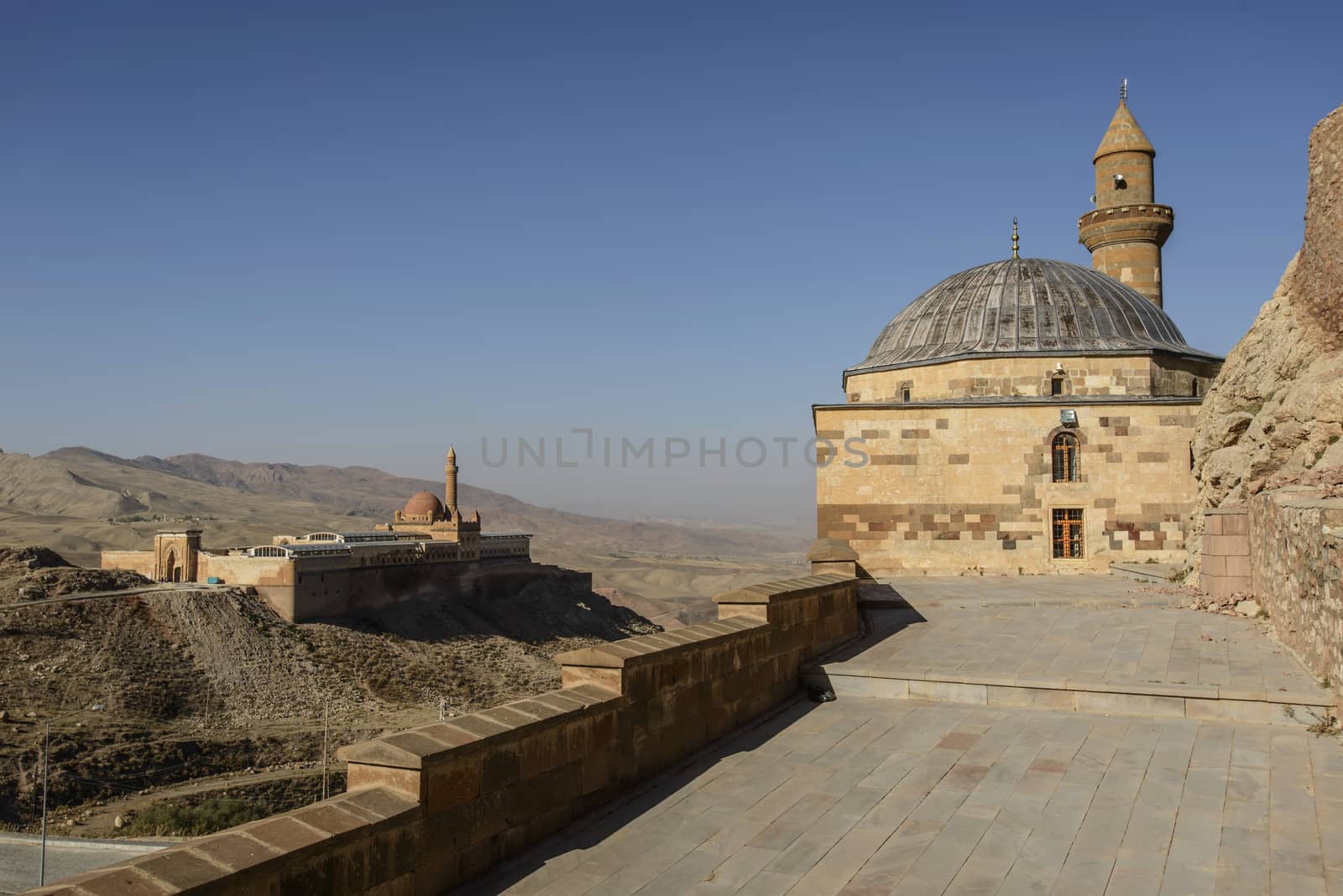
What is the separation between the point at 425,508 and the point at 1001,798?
6382 centimetres

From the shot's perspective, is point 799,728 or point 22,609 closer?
point 799,728

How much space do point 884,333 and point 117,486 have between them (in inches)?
6484

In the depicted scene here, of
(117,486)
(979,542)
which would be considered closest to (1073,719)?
(979,542)

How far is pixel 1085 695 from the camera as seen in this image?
7.65 m

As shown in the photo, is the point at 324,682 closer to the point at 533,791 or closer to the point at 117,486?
the point at 533,791

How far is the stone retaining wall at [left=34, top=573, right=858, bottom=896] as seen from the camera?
141 inches

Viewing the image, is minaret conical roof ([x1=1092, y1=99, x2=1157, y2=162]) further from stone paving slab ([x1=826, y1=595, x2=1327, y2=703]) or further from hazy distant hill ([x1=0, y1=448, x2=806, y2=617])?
hazy distant hill ([x1=0, y1=448, x2=806, y2=617])

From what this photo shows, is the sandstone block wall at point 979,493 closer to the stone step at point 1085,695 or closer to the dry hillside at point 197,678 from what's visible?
the stone step at point 1085,695

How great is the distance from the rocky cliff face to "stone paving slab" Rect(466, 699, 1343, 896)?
5.60 meters

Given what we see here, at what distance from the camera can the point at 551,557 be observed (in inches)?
5709

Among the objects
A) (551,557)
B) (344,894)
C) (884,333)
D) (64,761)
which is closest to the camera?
(344,894)

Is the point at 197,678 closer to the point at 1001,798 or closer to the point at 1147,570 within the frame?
the point at 1147,570

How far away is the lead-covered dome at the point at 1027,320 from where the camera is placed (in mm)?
20969

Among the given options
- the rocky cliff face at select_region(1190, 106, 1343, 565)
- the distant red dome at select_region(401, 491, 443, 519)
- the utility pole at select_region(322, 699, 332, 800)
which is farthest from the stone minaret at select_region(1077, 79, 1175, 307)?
the distant red dome at select_region(401, 491, 443, 519)
